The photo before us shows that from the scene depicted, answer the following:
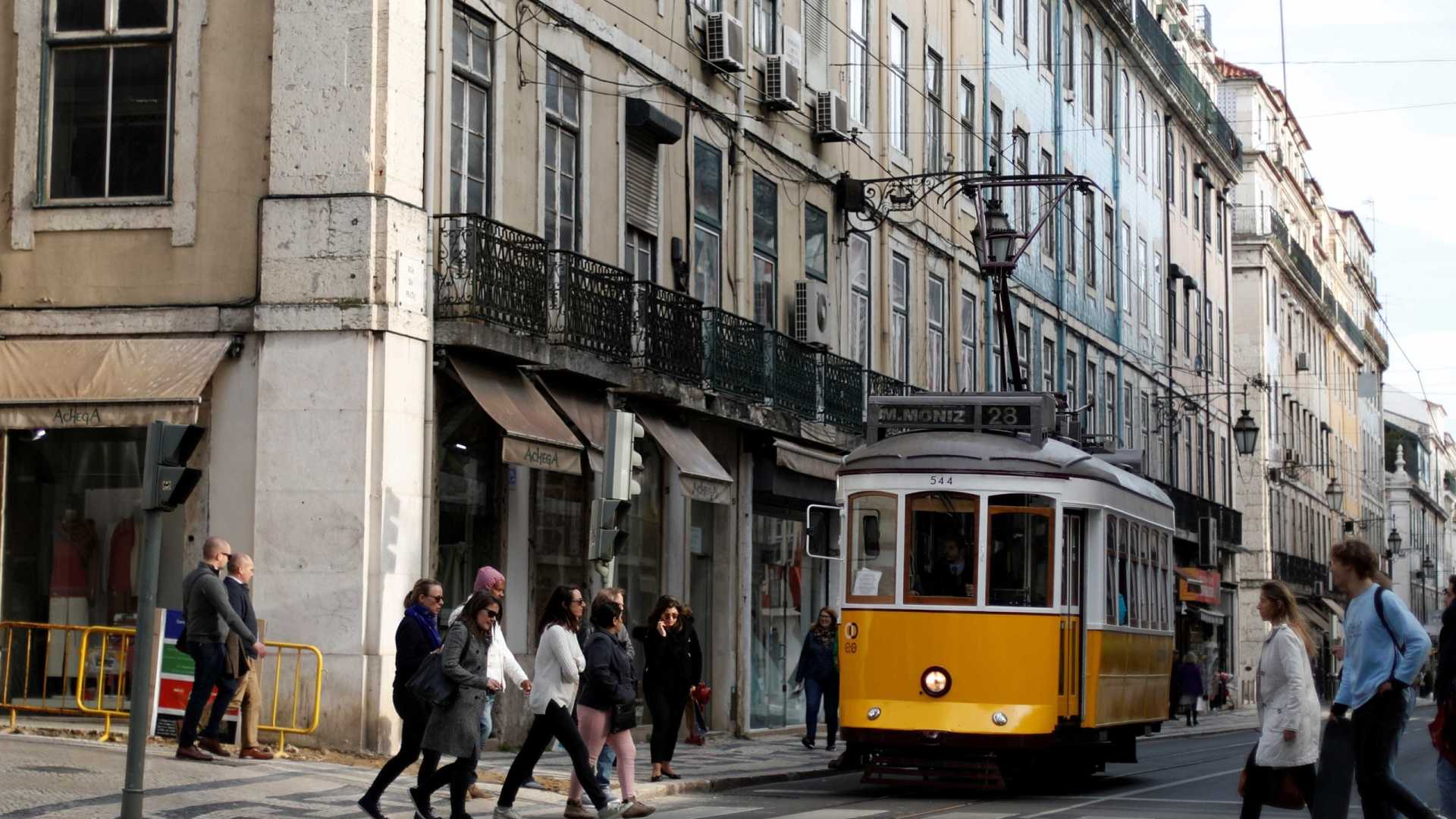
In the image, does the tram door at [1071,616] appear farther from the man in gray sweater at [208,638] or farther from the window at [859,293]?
the window at [859,293]

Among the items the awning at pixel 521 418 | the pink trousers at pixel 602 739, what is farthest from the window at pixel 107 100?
the pink trousers at pixel 602 739

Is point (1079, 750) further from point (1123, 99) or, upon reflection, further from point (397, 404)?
point (1123, 99)

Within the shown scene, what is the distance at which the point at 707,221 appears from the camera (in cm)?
2617

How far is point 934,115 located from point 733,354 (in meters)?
11.3

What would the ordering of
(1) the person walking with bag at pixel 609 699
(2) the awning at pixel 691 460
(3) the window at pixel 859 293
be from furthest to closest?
(3) the window at pixel 859 293 → (2) the awning at pixel 691 460 → (1) the person walking with bag at pixel 609 699

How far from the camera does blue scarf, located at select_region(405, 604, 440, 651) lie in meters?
14.8

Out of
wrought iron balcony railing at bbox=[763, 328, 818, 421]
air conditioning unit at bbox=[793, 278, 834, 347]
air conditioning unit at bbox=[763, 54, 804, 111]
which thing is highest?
air conditioning unit at bbox=[763, 54, 804, 111]

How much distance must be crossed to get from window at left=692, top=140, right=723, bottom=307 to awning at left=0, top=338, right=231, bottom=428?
828 centimetres

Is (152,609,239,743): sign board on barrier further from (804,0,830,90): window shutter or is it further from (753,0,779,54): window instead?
(804,0,830,90): window shutter

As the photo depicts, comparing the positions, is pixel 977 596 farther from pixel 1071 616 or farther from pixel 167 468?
pixel 167 468

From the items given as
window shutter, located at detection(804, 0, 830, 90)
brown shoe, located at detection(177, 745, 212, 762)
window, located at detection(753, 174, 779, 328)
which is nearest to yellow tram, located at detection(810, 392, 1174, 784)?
brown shoe, located at detection(177, 745, 212, 762)

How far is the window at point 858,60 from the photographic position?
3139cm

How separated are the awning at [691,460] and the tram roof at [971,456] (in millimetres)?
4868

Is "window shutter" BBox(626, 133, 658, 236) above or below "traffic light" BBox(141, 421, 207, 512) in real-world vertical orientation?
above
